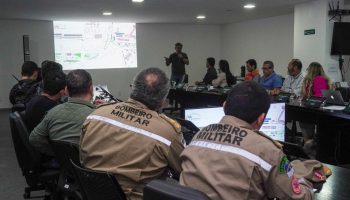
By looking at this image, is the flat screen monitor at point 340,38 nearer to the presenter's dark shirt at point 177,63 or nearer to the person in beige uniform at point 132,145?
the presenter's dark shirt at point 177,63

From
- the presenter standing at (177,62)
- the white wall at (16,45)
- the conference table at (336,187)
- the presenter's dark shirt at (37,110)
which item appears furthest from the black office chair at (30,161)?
the white wall at (16,45)

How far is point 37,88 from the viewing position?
4191mm

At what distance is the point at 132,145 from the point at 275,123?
4.60 ft

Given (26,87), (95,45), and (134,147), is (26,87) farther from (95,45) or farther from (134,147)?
(95,45)

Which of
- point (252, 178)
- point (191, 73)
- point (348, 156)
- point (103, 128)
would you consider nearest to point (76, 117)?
point (103, 128)

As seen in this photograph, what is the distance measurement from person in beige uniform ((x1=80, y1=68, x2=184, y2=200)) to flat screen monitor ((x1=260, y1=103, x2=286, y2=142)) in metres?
1.16

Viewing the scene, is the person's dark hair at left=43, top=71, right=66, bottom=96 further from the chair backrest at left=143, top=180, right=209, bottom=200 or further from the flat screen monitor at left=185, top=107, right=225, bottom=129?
the chair backrest at left=143, top=180, right=209, bottom=200

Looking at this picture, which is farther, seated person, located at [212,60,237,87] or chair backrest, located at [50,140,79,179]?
seated person, located at [212,60,237,87]

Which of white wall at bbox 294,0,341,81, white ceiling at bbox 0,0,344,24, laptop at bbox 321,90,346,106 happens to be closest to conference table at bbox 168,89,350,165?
laptop at bbox 321,90,346,106

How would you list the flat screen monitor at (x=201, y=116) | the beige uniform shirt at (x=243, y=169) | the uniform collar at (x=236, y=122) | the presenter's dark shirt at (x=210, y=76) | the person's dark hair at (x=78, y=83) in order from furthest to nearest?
the presenter's dark shirt at (x=210, y=76) → the flat screen monitor at (x=201, y=116) → the person's dark hair at (x=78, y=83) → the uniform collar at (x=236, y=122) → the beige uniform shirt at (x=243, y=169)

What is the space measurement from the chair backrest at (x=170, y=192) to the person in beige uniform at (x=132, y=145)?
0.56 metres

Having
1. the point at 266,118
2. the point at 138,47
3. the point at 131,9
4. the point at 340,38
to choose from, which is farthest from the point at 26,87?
the point at 138,47

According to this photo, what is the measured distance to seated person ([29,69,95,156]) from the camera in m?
2.37

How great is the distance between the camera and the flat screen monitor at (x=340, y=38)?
23.3 ft
